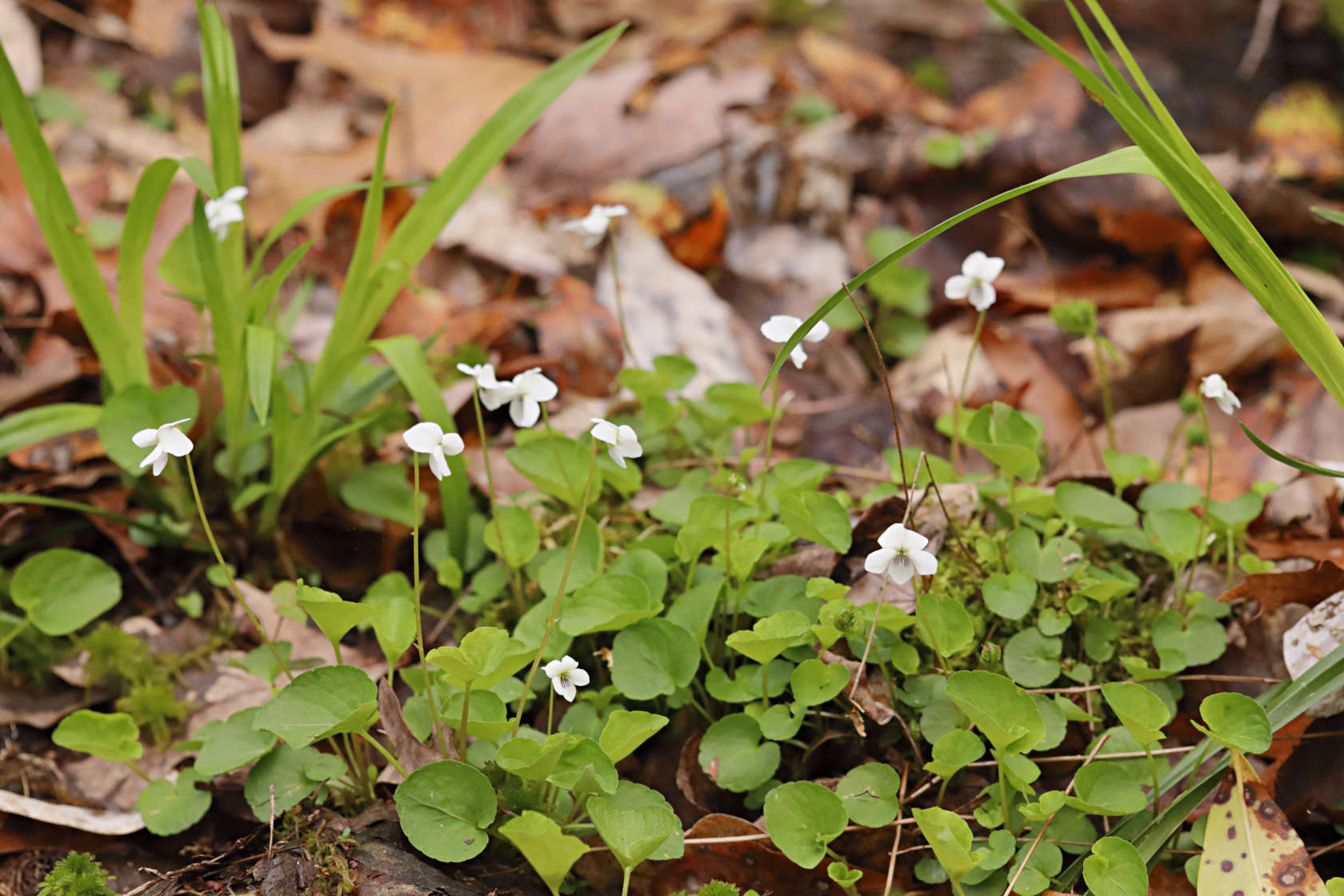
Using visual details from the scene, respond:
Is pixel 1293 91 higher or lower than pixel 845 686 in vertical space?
higher

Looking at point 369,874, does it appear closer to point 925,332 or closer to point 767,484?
point 767,484

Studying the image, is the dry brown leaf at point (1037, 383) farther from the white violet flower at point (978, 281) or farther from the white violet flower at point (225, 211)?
the white violet flower at point (225, 211)

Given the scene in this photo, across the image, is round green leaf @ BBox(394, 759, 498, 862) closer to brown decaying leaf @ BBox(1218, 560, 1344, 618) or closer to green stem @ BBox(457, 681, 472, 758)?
green stem @ BBox(457, 681, 472, 758)

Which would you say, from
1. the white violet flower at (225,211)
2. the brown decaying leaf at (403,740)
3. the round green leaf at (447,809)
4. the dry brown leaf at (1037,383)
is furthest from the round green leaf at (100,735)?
the dry brown leaf at (1037,383)

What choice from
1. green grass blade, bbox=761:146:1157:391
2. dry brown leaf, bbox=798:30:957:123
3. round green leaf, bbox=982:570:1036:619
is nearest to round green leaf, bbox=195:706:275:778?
green grass blade, bbox=761:146:1157:391

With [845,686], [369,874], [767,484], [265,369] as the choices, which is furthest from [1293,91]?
[369,874]

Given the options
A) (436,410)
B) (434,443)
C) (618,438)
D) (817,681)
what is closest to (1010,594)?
(817,681)
